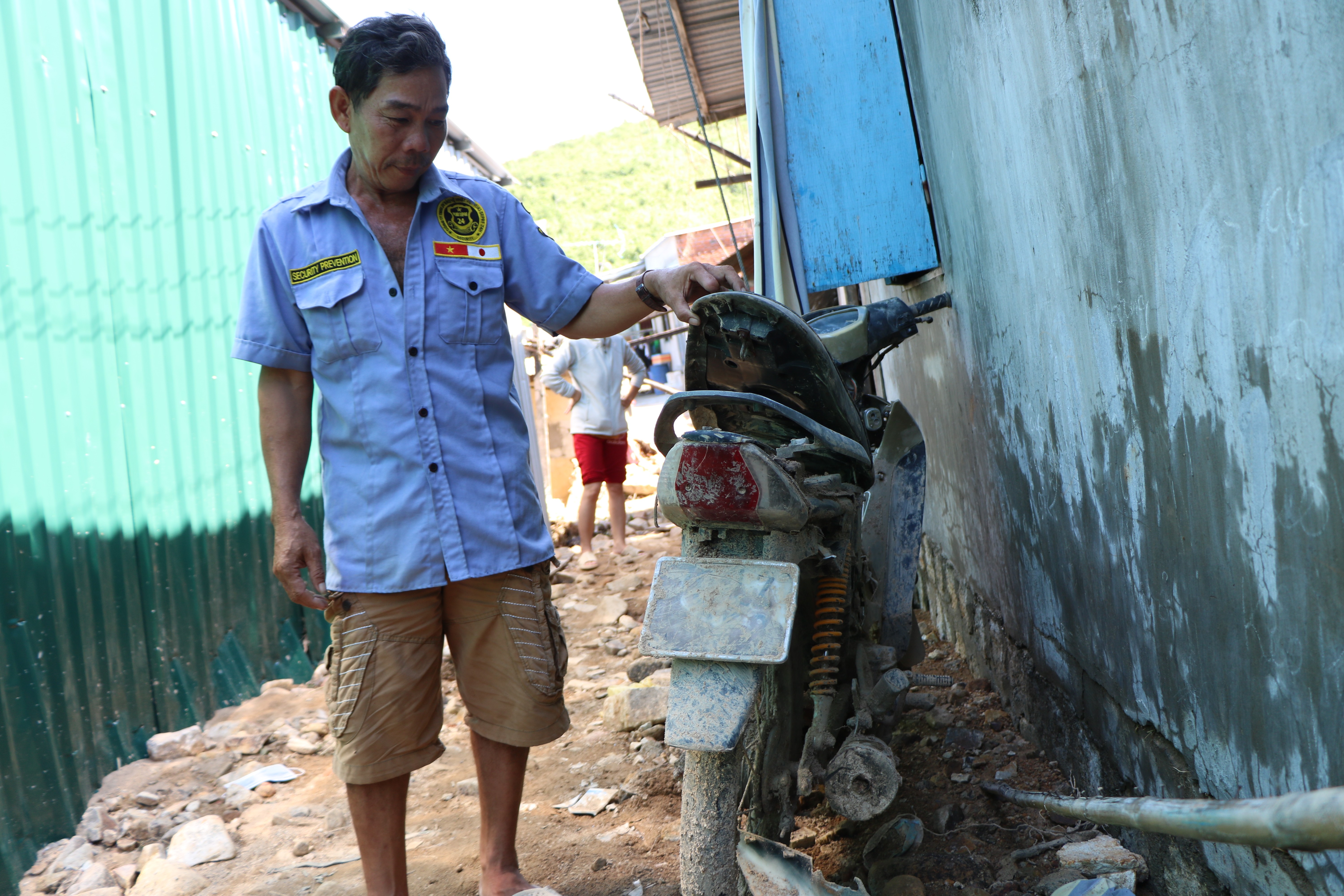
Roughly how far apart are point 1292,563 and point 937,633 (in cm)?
304

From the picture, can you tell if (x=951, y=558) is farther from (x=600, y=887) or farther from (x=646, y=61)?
(x=646, y=61)

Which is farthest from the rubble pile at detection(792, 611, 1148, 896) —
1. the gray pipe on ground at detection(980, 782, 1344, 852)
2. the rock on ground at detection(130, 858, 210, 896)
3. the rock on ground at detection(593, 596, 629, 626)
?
the rock on ground at detection(593, 596, 629, 626)

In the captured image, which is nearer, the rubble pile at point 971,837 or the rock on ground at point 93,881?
the rubble pile at point 971,837

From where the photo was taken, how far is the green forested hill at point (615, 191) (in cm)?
4562

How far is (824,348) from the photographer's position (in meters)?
1.98

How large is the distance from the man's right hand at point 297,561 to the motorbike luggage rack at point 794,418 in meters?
0.84

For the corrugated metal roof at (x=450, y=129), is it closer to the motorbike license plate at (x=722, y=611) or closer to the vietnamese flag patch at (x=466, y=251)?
the vietnamese flag patch at (x=466, y=251)

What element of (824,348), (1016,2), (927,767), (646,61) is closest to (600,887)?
(927,767)

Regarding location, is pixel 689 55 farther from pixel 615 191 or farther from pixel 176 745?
pixel 615 191

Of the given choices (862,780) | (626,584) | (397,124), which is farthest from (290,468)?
(626,584)

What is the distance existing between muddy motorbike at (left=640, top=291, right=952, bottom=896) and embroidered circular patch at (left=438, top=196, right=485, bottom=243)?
2.06 feet

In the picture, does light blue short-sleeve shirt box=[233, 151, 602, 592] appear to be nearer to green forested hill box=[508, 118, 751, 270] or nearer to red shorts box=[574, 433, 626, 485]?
red shorts box=[574, 433, 626, 485]

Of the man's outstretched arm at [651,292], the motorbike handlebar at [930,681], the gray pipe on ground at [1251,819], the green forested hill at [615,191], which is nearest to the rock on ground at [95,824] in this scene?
the man's outstretched arm at [651,292]

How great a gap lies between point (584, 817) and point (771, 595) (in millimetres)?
→ 1463
